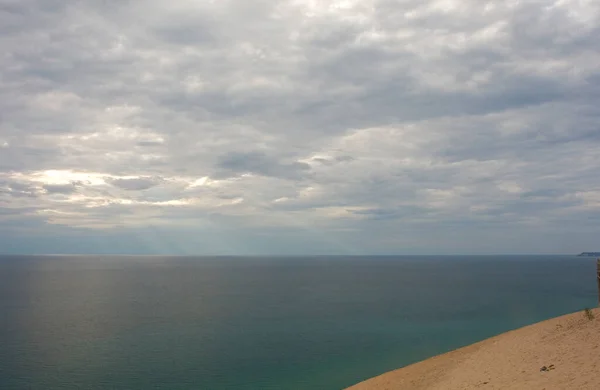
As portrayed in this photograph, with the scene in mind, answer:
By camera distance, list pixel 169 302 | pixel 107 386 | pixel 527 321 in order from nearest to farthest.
Result: 1. pixel 107 386
2. pixel 527 321
3. pixel 169 302

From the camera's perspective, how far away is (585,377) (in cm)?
2017

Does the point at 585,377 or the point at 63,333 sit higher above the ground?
the point at 585,377

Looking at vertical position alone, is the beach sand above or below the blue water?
above

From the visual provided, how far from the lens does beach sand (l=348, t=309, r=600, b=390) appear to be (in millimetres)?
21453

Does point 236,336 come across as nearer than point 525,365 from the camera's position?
No

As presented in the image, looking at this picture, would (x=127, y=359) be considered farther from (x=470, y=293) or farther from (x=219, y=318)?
(x=470, y=293)

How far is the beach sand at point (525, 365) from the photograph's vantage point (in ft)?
70.4

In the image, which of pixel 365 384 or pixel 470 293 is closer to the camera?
pixel 365 384

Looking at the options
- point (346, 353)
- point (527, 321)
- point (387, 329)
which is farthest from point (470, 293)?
point (346, 353)

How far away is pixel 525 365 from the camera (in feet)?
83.3

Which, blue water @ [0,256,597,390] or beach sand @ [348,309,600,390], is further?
blue water @ [0,256,597,390]

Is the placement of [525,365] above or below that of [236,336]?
above

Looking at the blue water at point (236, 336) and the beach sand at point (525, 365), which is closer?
the beach sand at point (525, 365)

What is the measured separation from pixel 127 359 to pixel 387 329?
35.2 metres
